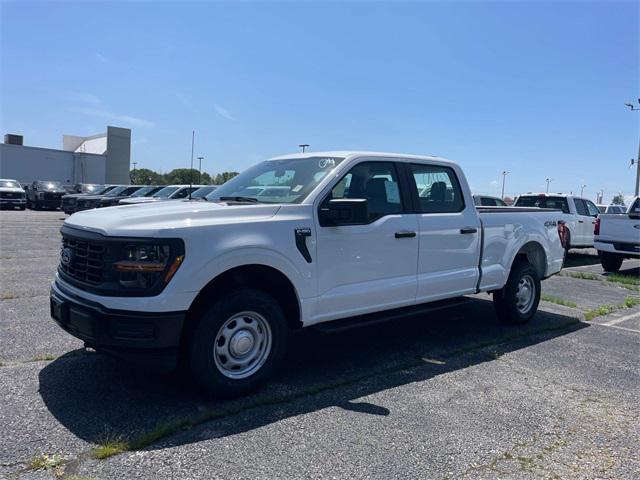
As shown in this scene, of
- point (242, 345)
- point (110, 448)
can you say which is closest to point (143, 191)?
point (242, 345)

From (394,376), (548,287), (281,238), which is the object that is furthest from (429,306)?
(548,287)

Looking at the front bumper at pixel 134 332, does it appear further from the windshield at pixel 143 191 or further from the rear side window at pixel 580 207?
the windshield at pixel 143 191

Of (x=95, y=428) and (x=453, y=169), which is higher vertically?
(x=453, y=169)

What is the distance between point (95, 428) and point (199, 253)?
1.35 meters

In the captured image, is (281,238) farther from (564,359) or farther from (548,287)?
(548,287)

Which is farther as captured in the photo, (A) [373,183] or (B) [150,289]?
(A) [373,183]

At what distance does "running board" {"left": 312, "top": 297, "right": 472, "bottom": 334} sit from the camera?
472 centimetres

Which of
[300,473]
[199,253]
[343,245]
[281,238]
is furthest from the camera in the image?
[343,245]

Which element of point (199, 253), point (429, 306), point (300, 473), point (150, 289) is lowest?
point (300, 473)

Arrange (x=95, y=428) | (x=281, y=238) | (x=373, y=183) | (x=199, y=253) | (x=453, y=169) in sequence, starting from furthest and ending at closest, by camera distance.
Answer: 1. (x=453, y=169)
2. (x=373, y=183)
3. (x=281, y=238)
4. (x=199, y=253)
5. (x=95, y=428)

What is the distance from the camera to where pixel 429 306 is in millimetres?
5723

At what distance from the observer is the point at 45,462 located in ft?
10.2

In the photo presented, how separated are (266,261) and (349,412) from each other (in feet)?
4.30

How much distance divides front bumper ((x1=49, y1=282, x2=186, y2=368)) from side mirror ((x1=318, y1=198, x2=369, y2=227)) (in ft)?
4.81
